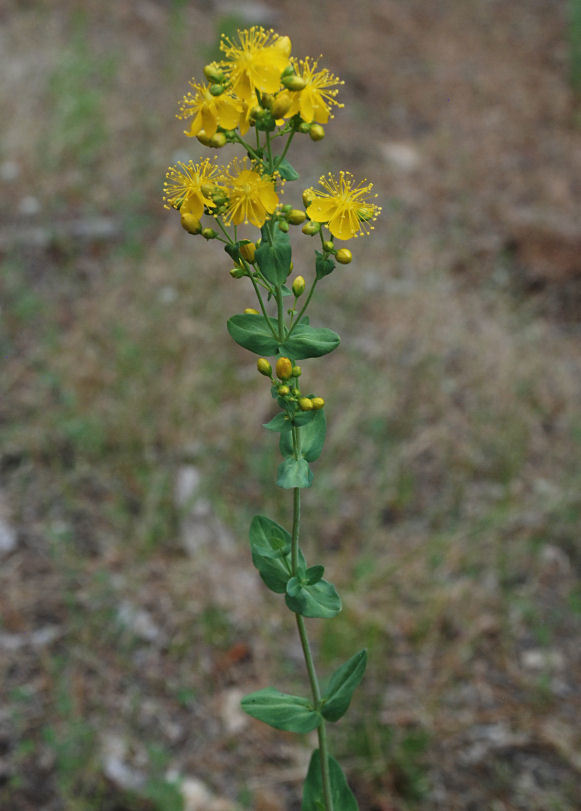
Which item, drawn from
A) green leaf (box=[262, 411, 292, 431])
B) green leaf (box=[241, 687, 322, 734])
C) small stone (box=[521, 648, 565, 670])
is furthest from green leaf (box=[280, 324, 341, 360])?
small stone (box=[521, 648, 565, 670])

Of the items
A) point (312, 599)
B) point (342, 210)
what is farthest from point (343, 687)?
point (342, 210)

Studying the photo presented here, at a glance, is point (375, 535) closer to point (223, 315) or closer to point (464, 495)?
point (464, 495)

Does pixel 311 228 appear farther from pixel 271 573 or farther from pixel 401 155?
pixel 401 155

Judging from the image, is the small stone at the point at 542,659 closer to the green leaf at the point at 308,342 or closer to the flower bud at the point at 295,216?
the green leaf at the point at 308,342

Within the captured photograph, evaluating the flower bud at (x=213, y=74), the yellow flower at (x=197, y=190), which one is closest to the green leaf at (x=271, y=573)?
the yellow flower at (x=197, y=190)

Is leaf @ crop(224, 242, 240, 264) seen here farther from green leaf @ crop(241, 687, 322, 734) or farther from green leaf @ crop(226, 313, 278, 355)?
green leaf @ crop(241, 687, 322, 734)

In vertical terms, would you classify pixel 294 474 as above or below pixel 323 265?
below

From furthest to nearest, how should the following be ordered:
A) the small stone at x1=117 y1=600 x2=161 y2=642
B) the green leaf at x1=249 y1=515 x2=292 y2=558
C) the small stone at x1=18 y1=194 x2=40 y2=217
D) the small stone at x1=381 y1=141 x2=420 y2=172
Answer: the small stone at x1=381 y1=141 x2=420 y2=172
the small stone at x1=18 y1=194 x2=40 y2=217
the small stone at x1=117 y1=600 x2=161 y2=642
the green leaf at x1=249 y1=515 x2=292 y2=558
